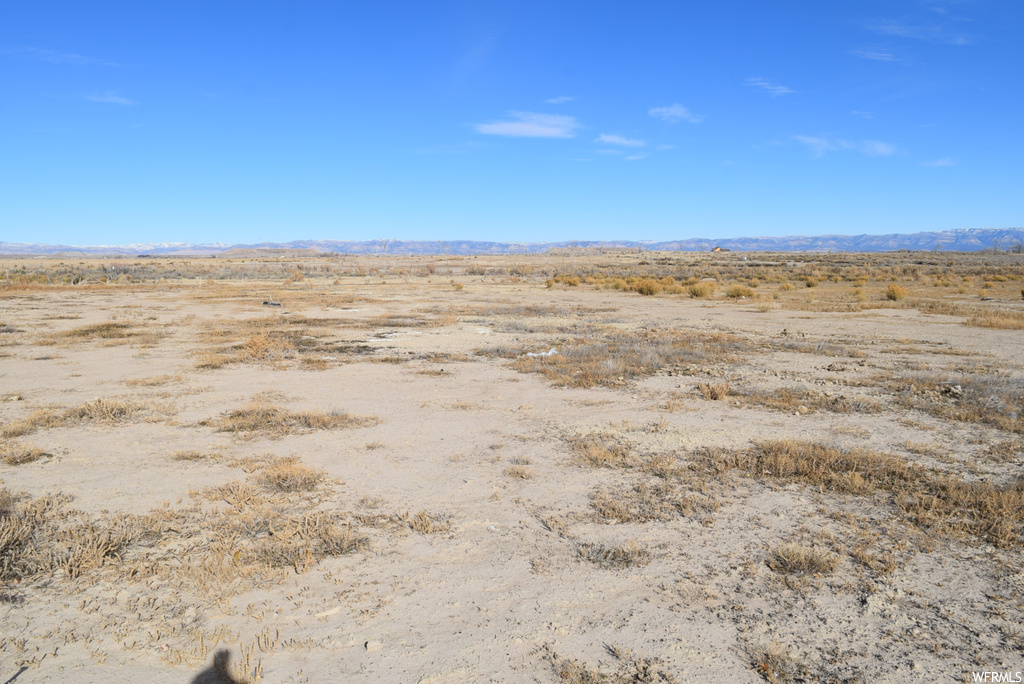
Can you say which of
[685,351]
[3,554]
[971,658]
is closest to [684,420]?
[971,658]

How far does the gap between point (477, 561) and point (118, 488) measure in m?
4.17

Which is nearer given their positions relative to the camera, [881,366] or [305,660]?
[305,660]

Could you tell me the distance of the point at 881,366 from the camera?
42.1ft

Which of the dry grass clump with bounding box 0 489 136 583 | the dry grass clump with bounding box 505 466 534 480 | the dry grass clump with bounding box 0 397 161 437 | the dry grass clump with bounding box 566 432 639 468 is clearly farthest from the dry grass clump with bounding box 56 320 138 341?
the dry grass clump with bounding box 566 432 639 468

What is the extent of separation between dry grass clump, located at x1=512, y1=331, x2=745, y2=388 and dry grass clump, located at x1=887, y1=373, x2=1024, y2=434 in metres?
3.93

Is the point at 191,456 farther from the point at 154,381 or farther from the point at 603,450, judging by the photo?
the point at 154,381

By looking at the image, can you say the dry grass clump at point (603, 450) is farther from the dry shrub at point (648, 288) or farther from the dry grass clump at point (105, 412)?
the dry shrub at point (648, 288)

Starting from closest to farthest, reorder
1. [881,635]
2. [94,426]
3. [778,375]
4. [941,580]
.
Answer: [881,635] < [941,580] < [94,426] < [778,375]

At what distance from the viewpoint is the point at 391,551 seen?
4.96 metres

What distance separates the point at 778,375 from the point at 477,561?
9.28 metres

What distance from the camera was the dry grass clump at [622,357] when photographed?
11.9 meters

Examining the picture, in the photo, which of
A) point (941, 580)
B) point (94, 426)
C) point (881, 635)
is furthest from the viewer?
point (94, 426)

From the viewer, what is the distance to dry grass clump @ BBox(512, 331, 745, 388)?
11.9 meters

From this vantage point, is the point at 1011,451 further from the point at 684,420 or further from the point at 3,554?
the point at 3,554
